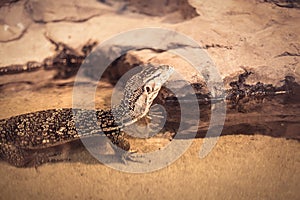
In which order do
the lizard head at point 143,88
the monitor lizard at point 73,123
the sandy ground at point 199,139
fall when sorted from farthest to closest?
the lizard head at point 143,88 < the monitor lizard at point 73,123 < the sandy ground at point 199,139

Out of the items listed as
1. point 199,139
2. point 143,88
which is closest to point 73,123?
point 143,88

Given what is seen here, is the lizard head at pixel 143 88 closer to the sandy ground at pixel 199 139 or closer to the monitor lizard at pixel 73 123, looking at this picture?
the monitor lizard at pixel 73 123

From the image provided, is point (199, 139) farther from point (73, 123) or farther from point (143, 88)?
point (73, 123)

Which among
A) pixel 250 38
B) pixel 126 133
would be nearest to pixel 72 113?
pixel 126 133

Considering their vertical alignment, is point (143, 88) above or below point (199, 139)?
above

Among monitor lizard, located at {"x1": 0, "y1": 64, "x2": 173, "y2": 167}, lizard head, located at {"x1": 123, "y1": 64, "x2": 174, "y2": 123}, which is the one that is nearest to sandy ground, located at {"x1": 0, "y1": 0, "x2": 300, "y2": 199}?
monitor lizard, located at {"x1": 0, "y1": 64, "x2": 173, "y2": 167}

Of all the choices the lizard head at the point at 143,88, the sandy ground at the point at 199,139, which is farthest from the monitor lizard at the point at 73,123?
the sandy ground at the point at 199,139

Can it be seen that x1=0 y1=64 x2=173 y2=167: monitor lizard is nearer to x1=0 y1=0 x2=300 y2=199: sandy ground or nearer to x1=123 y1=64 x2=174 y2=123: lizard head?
x1=123 y1=64 x2=174 y2=123: lizard head
